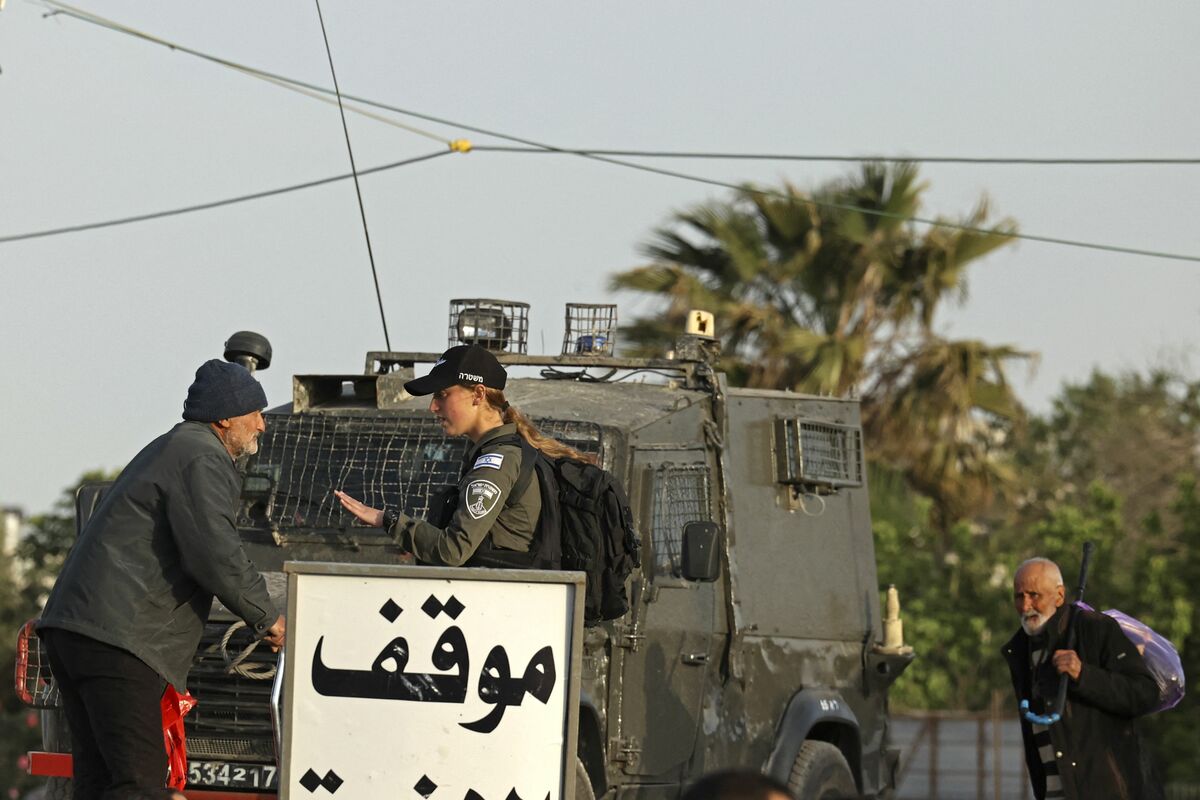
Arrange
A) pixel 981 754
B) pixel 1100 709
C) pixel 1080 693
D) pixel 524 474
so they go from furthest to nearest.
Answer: pixel 981 754
pixel 1100 709
pixel 1080 693
pixel 524 474

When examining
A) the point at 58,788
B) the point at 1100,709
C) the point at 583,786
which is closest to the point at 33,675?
the point at 58,788

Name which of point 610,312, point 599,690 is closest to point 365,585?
point 599,690

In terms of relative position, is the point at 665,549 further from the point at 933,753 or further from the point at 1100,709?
the point at 933,753

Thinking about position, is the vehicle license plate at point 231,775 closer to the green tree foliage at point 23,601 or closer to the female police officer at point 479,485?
the female police officer at point 479,485

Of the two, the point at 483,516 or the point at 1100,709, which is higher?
the point at 483,516

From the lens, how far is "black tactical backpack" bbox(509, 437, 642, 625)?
685cm

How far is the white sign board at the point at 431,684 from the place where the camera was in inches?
237

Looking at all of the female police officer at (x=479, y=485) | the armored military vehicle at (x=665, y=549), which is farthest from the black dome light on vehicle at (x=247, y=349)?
the female police officer at (x=479, y=485)

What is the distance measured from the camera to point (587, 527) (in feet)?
22.8

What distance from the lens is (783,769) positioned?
30.9 feet

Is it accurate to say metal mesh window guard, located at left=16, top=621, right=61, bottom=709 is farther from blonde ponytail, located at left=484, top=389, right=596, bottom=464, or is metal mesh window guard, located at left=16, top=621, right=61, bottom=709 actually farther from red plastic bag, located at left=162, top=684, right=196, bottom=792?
blonde ponytail, located at left=484, top=389, right=596, bottom=464

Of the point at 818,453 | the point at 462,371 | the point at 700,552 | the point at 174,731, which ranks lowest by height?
the point at 174,731

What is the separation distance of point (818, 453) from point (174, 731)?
174 inches

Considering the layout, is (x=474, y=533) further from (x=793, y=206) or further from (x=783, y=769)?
(x=793, y=206)
